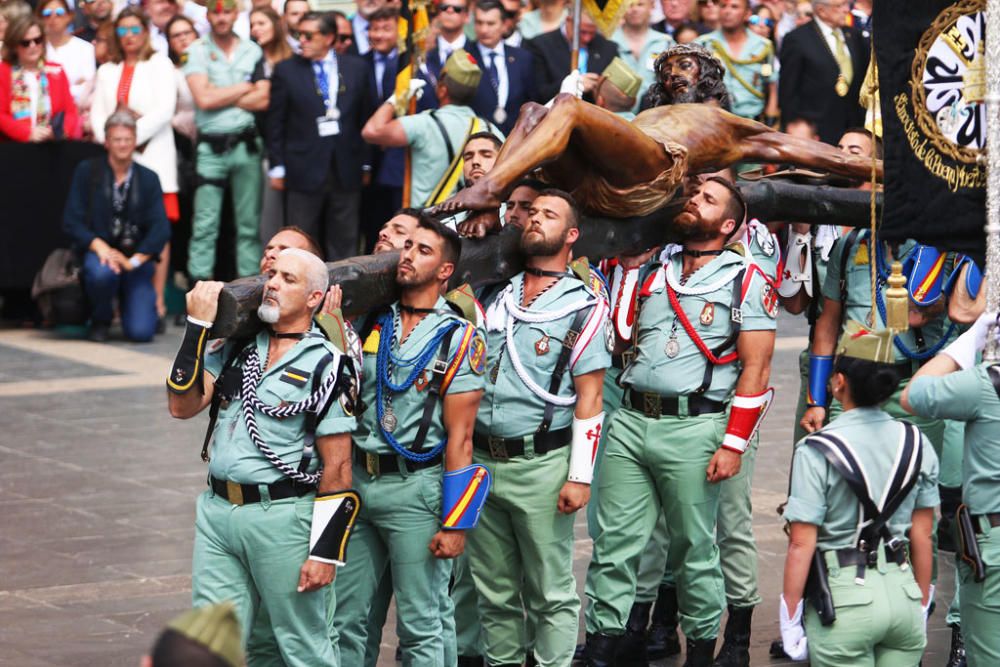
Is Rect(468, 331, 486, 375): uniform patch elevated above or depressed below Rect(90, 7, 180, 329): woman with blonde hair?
above

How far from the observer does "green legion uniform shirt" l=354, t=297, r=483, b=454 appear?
6453 mm

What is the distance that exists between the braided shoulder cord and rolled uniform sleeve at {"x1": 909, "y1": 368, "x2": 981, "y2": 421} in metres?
1.94

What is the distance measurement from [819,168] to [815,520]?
309 cm

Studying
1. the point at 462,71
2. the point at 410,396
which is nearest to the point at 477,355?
the point at 410,396

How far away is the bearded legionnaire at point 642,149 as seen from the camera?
6859mm

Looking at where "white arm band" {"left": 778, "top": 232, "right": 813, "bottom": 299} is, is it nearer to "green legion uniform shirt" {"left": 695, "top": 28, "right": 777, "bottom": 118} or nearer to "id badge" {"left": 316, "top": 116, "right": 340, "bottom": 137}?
"green legion uniform shirt" {"left": 695, "top": 28, "right": 777, "bottom": 118}

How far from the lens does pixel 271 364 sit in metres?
6.08

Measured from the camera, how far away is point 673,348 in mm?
7402

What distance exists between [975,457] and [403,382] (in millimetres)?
2005

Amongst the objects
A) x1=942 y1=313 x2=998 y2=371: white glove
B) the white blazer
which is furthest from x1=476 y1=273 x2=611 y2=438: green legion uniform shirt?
the white blazer

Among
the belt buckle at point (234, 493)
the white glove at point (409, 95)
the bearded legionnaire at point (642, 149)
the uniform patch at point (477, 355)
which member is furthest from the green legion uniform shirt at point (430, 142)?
the belt buckle at point (234, 493)

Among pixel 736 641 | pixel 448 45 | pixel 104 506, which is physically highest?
pixel 448 45

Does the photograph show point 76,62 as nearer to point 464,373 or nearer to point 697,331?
point 697,331

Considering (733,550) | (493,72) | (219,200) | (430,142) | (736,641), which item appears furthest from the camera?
(219,200)
